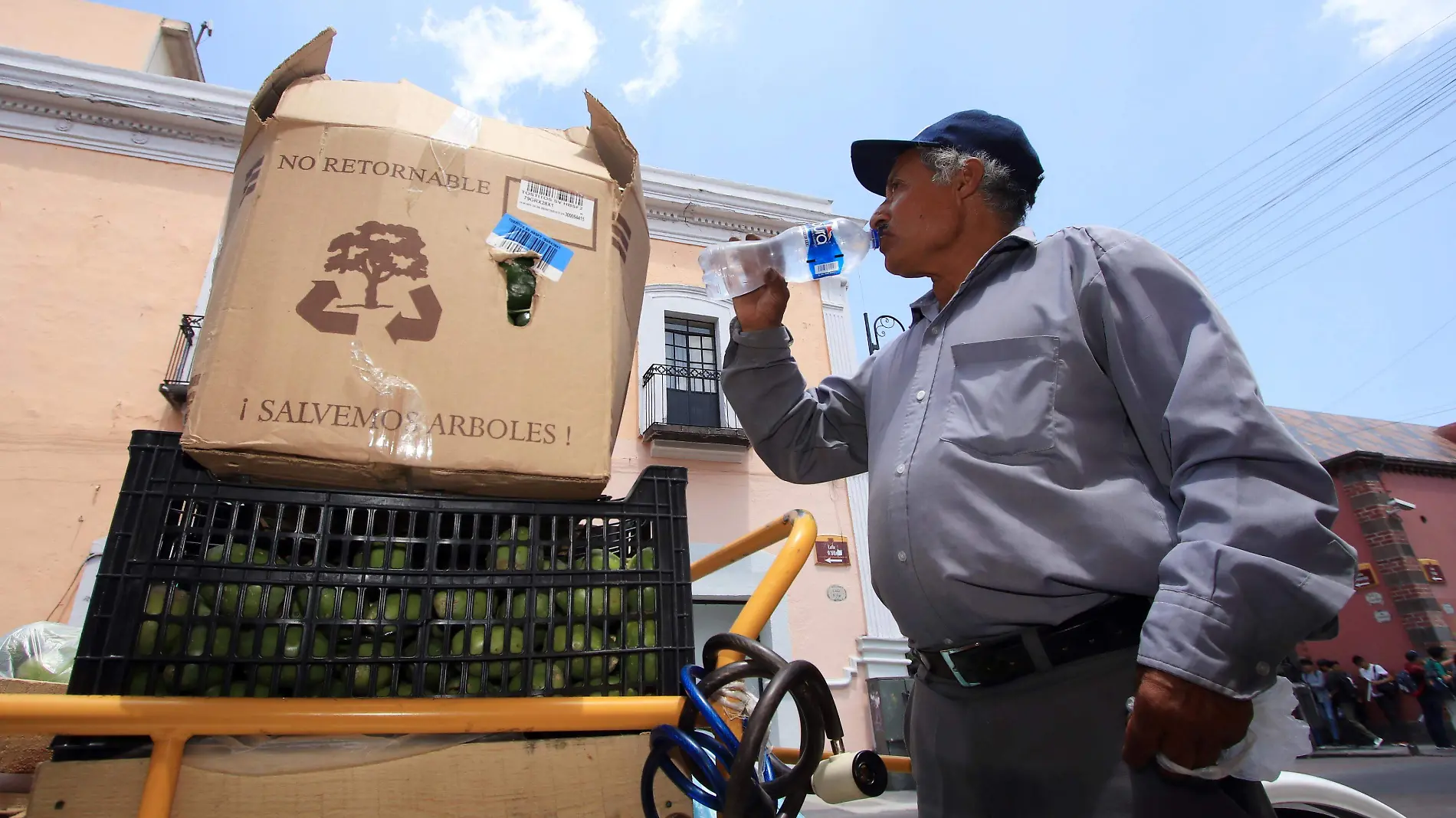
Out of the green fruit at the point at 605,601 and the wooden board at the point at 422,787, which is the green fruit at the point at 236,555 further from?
the green fruit at the point at 605,601

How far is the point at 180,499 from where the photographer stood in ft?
3.51

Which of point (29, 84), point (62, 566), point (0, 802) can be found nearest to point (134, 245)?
point (29, 84)

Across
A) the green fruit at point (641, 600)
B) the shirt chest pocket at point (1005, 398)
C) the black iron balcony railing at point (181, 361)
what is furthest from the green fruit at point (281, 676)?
the black iron balcony railing at point (181, 361)

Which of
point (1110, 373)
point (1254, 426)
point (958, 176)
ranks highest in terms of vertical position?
point (958, 176)

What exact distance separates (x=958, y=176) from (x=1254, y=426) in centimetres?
88

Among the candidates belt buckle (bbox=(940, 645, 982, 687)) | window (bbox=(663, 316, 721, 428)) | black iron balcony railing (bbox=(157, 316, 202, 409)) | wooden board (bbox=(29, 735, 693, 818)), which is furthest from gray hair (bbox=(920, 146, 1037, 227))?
black iron balcony railing (bbox=(157, 316, 202, 409))

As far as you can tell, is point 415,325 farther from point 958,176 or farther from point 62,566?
point 62,566

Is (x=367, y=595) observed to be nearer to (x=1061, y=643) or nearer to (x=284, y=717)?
(x=284, y=717)

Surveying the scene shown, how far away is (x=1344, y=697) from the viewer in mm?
10750

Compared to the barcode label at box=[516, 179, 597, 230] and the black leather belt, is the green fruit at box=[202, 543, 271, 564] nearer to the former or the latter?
the barcode label at box=[516, 179, 597, 230]

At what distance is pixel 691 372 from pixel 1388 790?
6832mm

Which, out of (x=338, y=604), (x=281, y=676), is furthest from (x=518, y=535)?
(x=281, y=676)

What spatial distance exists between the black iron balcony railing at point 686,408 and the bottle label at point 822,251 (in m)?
5.50

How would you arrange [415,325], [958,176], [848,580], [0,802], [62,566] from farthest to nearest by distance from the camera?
[848,580] < [62,566] < [958,176] < [0,802] < [415,325]
